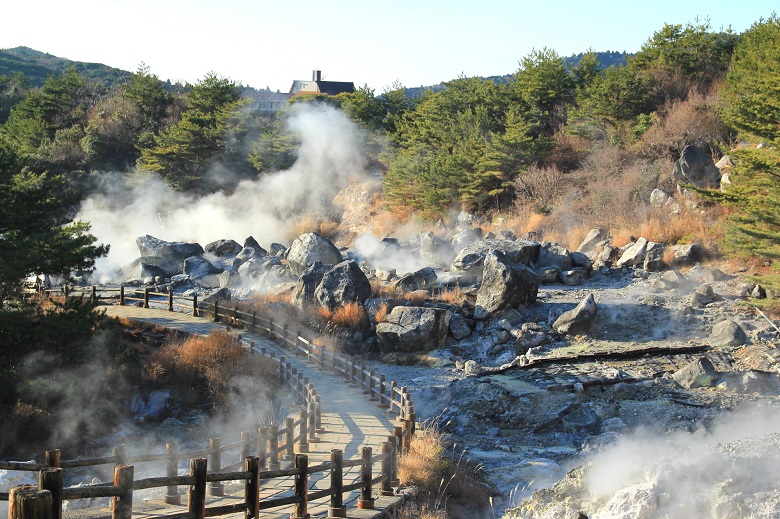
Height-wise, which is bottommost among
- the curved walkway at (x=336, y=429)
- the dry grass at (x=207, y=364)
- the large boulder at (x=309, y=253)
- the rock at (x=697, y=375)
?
the dry grass at (x=207, y=364)

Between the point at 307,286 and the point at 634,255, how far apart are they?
11.6m

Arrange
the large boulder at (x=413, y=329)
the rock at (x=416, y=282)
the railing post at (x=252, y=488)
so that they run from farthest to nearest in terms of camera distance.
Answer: the rock at (x=416, y=282), the large boulder at (x=413, y=329), the railing post at (x=252, y=488)

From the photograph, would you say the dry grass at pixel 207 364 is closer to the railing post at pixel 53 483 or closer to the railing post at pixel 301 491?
the railing post at pixel 301 491

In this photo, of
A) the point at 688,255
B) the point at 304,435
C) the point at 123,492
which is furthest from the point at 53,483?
the point at 688,255

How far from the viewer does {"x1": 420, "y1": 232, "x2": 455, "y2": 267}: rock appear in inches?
1273

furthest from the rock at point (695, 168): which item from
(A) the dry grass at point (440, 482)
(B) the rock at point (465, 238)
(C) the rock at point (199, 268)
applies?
(A) the dry grass at point (440, 482)

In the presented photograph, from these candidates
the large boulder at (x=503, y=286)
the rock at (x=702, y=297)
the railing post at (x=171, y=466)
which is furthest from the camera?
the large boulder at (x=503, y=286)

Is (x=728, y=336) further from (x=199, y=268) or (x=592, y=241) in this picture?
(x=199, y=268)

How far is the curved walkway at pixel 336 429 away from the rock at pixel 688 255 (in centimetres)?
1399

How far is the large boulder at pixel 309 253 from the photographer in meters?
31.3

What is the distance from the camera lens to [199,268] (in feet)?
118

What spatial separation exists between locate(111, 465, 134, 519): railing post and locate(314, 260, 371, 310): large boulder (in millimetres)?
16818

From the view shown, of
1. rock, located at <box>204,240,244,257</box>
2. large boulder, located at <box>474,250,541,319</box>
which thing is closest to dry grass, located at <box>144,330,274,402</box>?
large boulder, located at <box>474,250,541,319</box>

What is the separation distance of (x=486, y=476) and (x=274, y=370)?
8267 mm
